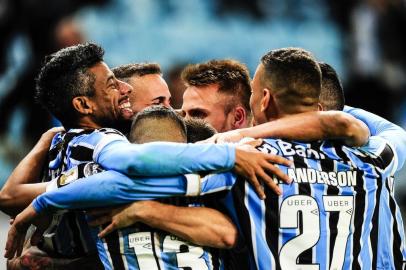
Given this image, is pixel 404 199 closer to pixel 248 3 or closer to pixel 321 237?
pixel 248 3

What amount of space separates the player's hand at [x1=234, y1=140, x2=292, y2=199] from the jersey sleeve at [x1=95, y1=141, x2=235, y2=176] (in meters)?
0.05

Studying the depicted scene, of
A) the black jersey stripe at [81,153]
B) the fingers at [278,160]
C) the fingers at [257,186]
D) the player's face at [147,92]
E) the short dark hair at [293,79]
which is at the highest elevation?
the short dark hair at [293,79]

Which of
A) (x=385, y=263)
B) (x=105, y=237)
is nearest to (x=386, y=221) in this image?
(x=385, y=263)

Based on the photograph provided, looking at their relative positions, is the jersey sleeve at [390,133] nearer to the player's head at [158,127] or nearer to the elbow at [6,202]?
the player's head at [158,127]

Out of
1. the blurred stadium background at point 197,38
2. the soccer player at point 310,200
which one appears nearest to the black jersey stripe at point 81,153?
the soccer player at point 310,200

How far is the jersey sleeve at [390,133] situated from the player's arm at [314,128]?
222mm

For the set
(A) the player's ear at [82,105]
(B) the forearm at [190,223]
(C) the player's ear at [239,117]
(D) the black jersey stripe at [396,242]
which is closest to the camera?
(B) the forearm at [190,223]

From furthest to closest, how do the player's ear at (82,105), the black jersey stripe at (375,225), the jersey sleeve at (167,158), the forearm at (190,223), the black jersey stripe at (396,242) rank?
1. the player's ear at (82,105)
2. the black jersey stripe at (396,242)
3. the black jersey stripe at (375,225)
4. the forearm at (190,223)
5. the jersey sleeve at (167,158)

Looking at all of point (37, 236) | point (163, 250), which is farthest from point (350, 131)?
point (37, 236)

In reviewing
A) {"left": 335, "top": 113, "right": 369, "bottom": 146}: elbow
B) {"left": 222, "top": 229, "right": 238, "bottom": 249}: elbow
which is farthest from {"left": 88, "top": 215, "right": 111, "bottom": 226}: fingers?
{"left": 335, "top": 113, "right": 369, "bottom": 146}: elbow

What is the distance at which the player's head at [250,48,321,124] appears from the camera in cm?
334

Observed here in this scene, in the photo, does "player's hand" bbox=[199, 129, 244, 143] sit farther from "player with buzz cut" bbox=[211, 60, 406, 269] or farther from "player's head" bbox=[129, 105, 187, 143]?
"player's head" bbox=[129, 105, 187, 143]

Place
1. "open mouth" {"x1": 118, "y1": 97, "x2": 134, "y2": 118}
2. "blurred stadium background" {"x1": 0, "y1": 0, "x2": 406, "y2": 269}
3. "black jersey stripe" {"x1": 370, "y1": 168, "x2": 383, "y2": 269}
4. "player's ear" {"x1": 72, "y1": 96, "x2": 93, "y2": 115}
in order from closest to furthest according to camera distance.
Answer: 1. "black jersey stripe" {"x1": 370, "y1": 168, "x2": 383, "y2": 269}
2. "player's ear" {"x1": 72, "y1": 96, "x2": 93, "y2": 115}
3. "open mouth" {"x1": 118, "y1": 97, "x2": 134, "y2": 118}
4. "blurred stadium background" {"x1": 0, "y1": 0, "x2": 406, "y2": 269}

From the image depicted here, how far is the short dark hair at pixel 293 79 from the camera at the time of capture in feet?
11.0
